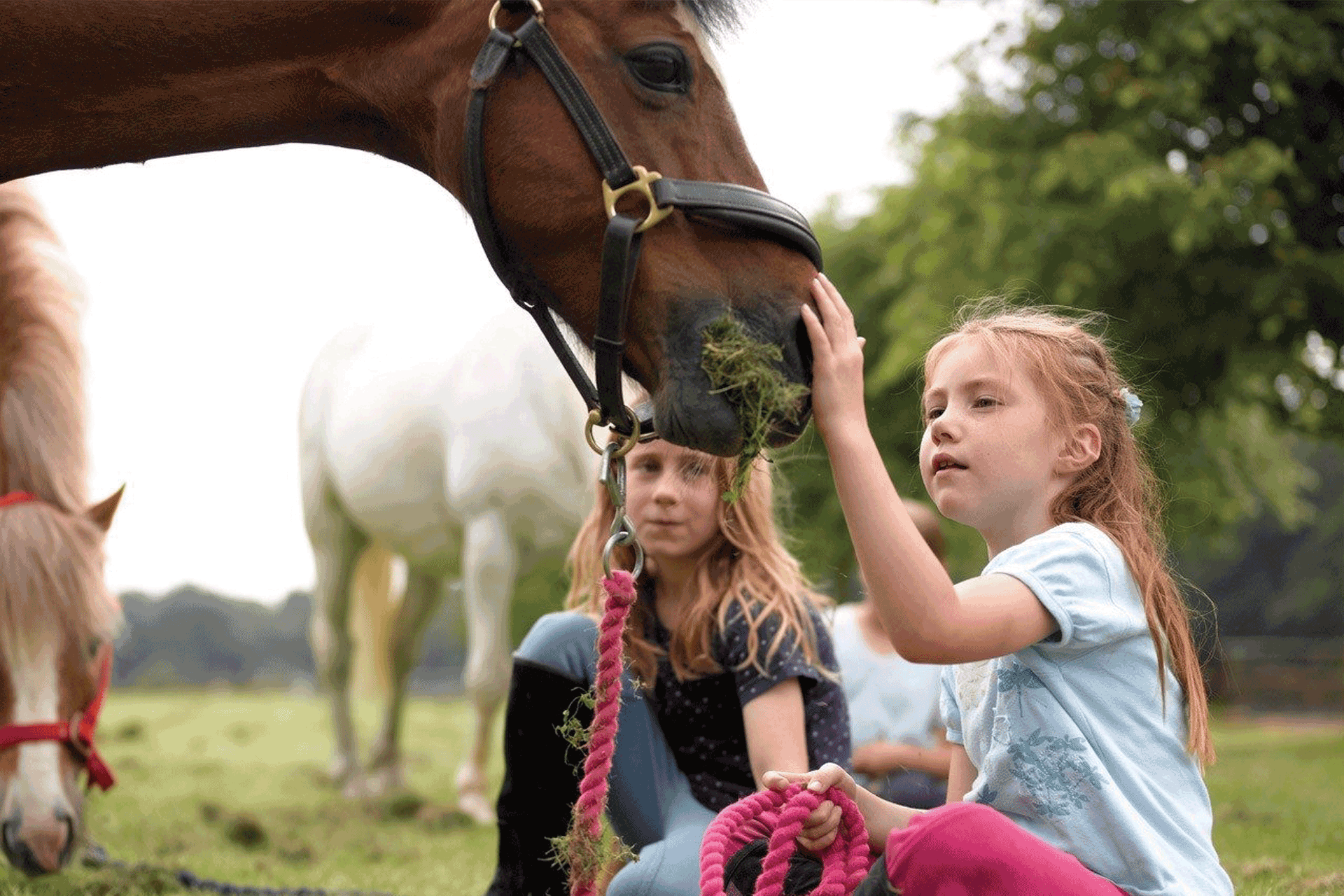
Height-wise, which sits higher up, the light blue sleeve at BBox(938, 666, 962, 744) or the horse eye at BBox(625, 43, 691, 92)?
the horse eye at BBox(625, 43, 691, 92)

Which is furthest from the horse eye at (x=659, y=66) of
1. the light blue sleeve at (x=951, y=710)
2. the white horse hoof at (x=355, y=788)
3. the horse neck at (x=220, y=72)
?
the white horse hoof at (x=355, y=788)

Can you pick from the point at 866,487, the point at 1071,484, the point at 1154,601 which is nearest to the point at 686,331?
the point at 866,487

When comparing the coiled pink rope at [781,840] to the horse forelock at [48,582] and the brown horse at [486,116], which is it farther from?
the horse forelock at [48,582]

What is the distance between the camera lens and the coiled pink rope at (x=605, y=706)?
6.06 ft

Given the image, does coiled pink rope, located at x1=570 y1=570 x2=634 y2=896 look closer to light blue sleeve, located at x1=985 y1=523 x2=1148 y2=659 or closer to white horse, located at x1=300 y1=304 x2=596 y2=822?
light blue sleeve, located at x1=985 y1=523 x2=1148 y2=659

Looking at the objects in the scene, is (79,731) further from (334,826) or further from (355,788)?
(355,788)

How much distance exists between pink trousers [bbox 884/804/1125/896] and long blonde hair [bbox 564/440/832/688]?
89cm

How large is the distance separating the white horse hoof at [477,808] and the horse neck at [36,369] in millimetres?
2131

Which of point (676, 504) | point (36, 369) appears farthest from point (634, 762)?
point (36, 369)

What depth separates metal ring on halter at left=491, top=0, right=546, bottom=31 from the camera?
1.94m

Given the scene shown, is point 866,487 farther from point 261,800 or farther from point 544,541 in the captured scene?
point 261,800

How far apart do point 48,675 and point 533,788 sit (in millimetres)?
1627

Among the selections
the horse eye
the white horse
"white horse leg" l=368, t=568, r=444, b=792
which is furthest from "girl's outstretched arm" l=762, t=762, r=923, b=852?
"white horse leg" l=368, t=568, r=444, b=792

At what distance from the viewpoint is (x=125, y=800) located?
5.65m
